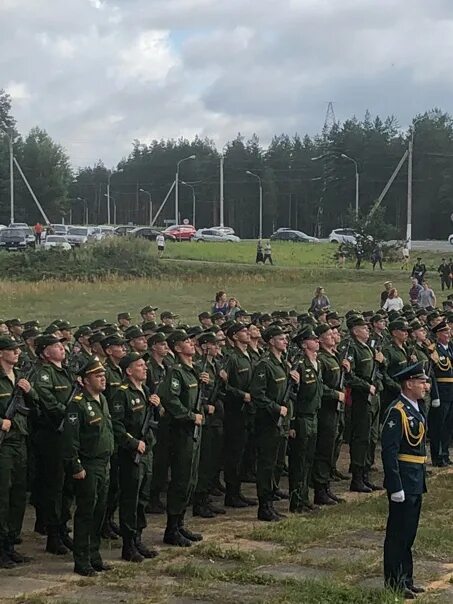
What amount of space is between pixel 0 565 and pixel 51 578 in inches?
22.5

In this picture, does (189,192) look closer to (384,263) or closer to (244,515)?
(384,263)

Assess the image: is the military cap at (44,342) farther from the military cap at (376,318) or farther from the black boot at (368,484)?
the military cap at (376,318)

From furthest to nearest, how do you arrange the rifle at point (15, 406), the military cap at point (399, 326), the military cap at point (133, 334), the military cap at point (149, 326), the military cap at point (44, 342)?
the military cap at point (399, 326)
the military cap at point (149, 326)
the military cap at point (133, 334)
the military cap at point (44, 342)
the rifle at point (15, 406)

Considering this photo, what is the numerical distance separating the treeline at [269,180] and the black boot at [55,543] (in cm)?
6251

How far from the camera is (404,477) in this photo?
7.50 meters

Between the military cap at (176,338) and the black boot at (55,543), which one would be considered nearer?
the black boot at (55,543)

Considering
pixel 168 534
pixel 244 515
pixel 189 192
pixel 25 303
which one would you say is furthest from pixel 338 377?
pixel 189 192

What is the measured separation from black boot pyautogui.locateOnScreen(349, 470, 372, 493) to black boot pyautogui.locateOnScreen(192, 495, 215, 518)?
194cm

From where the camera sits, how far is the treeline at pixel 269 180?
81062 millimetres

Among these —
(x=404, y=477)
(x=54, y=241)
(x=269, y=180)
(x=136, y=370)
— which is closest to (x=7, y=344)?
(x=136, y=370)

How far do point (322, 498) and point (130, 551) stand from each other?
2.97 meters

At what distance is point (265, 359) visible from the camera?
10.4 meters

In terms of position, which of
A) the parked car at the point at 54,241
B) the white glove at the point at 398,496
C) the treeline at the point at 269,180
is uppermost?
the treeline at the point at 269,180

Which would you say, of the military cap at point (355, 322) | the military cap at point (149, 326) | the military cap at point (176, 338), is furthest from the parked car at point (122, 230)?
the military cap at point (176, 338)
